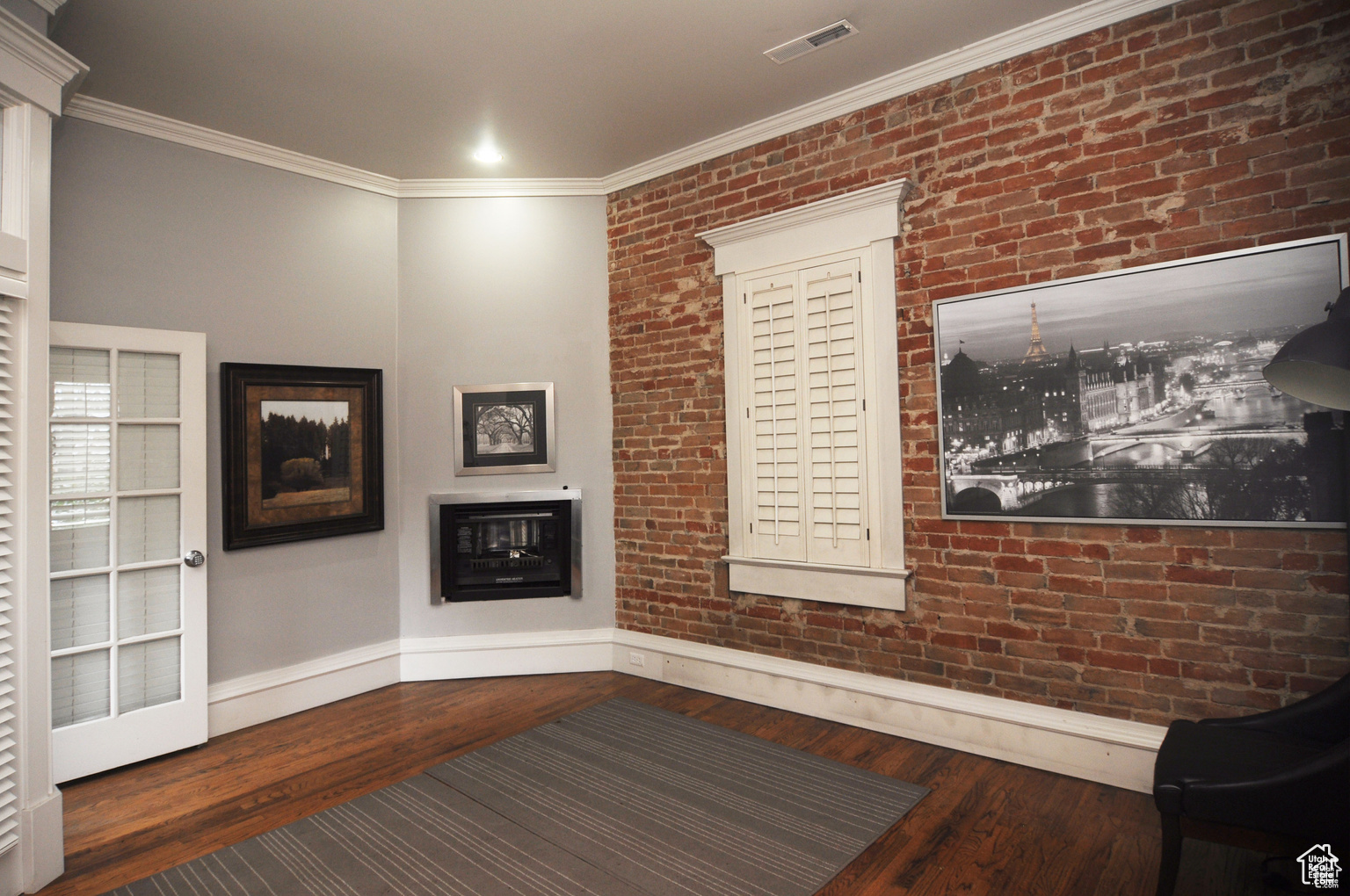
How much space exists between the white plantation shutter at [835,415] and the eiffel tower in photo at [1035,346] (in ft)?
2.53

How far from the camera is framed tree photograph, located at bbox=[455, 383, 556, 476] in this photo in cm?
451

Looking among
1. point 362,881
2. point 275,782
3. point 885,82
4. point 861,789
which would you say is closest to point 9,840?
point 275,782

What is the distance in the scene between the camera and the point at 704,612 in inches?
164

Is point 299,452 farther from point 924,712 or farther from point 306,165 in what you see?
point 924,712

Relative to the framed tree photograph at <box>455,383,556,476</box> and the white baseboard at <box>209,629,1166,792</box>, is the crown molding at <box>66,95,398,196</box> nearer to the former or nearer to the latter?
the framed tree photograph at <box>455,383,556,476</box>

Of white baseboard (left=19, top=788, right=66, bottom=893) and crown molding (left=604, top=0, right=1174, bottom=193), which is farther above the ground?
crown molding (left=604, top=0, right=1174, bottom=193)

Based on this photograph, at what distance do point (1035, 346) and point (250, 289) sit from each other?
3.98m

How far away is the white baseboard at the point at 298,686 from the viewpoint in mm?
3691

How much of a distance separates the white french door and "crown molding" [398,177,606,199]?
1.61 metres

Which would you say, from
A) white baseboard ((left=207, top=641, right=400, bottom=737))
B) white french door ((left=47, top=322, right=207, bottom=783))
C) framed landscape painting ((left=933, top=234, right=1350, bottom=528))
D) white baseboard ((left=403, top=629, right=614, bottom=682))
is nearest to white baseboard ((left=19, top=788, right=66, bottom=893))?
white french door ((left=47, top=322, right=207, bottom=783))

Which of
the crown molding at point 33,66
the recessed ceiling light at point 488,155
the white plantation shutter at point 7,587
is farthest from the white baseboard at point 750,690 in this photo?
A: the recessed ceiling light at point 488,155

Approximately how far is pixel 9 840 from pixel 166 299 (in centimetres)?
243

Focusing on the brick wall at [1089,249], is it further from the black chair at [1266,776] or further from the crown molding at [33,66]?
the crown molding at [33,66]

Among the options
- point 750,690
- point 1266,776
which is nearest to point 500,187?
point 750,690
